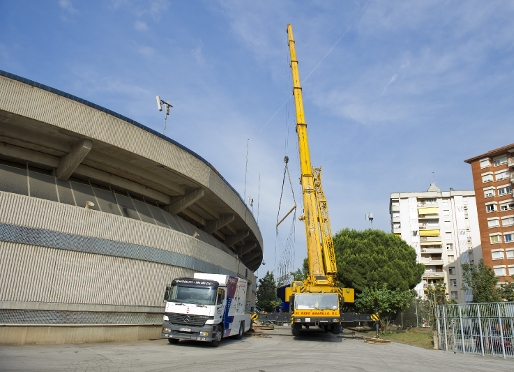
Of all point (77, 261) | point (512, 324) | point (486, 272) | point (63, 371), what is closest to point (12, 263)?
point (77, 261)

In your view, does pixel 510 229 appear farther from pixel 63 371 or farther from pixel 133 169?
pixel 63 371

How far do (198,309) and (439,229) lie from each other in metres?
67.1

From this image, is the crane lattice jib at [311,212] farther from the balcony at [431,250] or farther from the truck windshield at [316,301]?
the balcony at [431,250]

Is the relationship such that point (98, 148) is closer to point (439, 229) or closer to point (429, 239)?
point (429, 239)

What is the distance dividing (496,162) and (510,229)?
9556 mm

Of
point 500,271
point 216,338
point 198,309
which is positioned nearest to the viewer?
point 198,309

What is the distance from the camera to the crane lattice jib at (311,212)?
77.5 ft

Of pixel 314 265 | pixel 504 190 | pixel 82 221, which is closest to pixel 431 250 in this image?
pixel 504 190

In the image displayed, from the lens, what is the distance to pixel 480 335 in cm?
1617

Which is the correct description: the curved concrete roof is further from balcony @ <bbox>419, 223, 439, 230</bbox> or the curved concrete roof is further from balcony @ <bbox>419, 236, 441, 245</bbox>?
balcony @ <bbox>419, 223, 439, 230</bbox>

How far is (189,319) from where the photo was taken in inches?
622

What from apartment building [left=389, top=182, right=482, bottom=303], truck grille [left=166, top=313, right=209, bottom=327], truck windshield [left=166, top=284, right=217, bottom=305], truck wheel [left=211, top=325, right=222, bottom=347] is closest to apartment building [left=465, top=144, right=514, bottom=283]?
apartment building [left=389, top=182, right=482, bottom=303]

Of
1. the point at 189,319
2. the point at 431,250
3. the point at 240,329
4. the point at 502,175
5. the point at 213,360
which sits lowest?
the point at 213,360

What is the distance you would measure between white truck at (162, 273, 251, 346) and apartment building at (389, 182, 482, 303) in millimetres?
60535
